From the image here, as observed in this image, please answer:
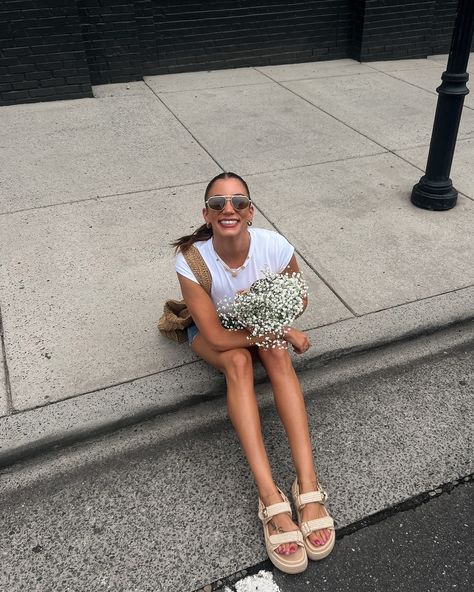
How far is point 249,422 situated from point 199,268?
2.44 ft

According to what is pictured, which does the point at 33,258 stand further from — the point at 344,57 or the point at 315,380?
the point at 344,57

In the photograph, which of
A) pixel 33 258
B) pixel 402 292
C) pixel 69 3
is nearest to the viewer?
pixel 402 292

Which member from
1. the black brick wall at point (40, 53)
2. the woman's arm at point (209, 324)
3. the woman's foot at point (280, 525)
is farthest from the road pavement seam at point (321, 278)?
the black brick wall at point (40, 53)

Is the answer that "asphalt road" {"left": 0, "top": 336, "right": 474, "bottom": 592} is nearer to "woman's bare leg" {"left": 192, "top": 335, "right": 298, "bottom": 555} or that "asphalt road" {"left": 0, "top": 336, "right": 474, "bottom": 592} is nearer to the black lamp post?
"woman's bare leg" {"left": 192, "top": 335, "right": 298, "bottom": 555}

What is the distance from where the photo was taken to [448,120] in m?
4.24

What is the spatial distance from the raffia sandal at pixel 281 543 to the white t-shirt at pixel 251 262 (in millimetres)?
989

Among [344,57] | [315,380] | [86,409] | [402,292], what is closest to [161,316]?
[86,409]

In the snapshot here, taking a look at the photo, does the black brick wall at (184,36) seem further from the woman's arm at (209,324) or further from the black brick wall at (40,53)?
the woman's arm at (209,324)

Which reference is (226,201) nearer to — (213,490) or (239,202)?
(239,202)

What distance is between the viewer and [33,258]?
3.85 metres

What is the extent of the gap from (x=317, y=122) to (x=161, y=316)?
151 inches

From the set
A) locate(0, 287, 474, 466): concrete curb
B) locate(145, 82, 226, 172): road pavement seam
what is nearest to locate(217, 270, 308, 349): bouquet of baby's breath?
locate(0, 287, 474, 466): concrete curb

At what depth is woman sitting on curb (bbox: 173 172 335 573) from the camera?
87.4 inches

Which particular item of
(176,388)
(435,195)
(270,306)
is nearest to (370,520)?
(270,306)
